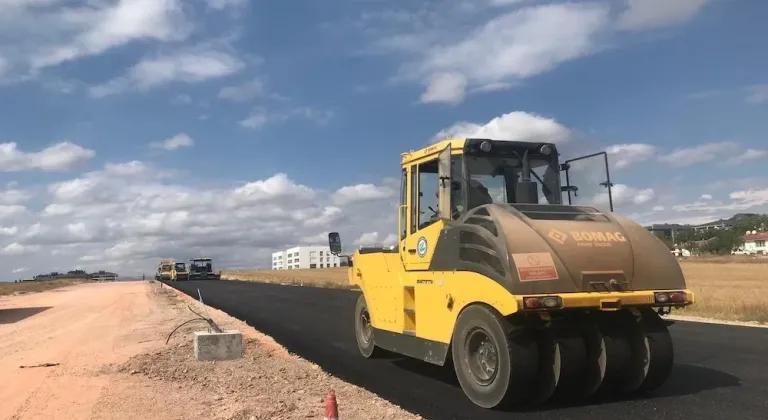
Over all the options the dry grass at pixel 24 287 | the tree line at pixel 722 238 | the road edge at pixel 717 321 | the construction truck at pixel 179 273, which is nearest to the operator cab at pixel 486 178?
the road edge at pixel 717 321

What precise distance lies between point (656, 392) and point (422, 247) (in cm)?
329

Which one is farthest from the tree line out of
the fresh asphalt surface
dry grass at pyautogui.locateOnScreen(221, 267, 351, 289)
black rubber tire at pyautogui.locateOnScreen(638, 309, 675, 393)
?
black rubber tire at pyautogui.locateOnScreen(638, 309, 675, 393)

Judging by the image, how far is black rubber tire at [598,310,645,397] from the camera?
22.0 feet

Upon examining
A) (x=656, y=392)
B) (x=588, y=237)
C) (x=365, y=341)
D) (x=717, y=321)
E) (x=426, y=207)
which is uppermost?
(x=426, y=207)

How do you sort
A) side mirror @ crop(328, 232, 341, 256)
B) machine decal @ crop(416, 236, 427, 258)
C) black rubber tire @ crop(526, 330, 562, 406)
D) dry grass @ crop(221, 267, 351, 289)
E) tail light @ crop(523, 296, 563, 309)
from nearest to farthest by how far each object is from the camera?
tail light @ crop(523, 296, 563, 309), black rubber tire @ crop(526, 330, 562, 406), machine decal @ crop(416, 236, 427, 258), side mirror @ crop(328, 232, 341, 256), dry grass @ crop(221, 267, 351, 289)

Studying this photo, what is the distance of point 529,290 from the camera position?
20.7 feet

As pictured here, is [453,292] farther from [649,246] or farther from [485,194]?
[649,246]

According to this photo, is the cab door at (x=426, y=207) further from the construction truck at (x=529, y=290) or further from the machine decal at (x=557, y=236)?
the machine decal at (x=557, y=236)

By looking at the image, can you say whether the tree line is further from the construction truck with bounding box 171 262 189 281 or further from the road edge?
the road edge

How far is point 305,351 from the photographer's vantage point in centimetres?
1167

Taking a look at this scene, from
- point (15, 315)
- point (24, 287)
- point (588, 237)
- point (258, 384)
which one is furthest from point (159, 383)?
point (24, 287)

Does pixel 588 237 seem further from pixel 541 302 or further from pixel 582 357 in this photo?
pixel 582 357

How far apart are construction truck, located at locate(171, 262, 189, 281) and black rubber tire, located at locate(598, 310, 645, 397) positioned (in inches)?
2628

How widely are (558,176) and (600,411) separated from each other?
3.38 m
